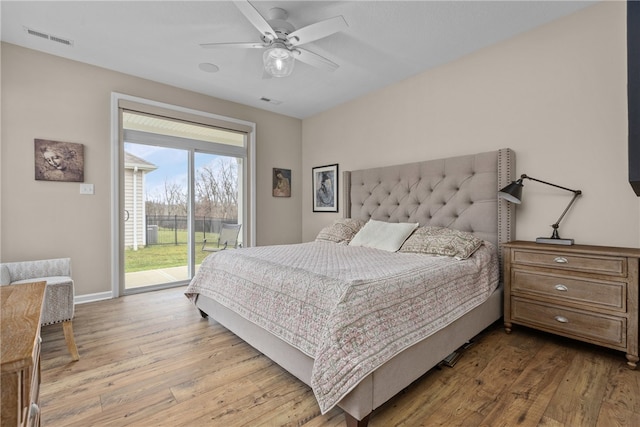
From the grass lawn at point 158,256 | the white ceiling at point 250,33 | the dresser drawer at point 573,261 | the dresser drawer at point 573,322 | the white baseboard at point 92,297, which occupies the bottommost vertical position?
the white baseboard at point 92,297

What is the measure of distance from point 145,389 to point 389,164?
10.5ft

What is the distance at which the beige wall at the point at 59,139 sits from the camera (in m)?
2.77

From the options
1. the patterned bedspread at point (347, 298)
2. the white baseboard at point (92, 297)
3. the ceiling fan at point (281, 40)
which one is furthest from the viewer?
the white baseboard at point (92, 297)

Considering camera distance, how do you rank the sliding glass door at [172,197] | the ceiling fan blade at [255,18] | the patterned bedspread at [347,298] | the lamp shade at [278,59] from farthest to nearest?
the sliding glass door at [172,197], the lamp shade at [278,59], the ceiling fan blade at [255,18], the patterned bedspread at [347,298]

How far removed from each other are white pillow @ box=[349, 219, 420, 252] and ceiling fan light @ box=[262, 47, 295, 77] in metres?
1.79

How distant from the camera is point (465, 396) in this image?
158 cm

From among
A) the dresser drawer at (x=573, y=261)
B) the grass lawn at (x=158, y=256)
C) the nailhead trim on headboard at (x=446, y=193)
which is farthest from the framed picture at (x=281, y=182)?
the dresser drawer at (x=573, y=261)

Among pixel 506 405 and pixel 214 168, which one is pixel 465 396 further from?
pixel 214 168

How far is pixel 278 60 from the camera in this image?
2.30 metres

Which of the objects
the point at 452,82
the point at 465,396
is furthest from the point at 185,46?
the point at 465,396

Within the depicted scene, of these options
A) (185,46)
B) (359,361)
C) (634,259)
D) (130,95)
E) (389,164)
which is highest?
(185,46)

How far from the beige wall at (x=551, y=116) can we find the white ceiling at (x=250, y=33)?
0.56 feet

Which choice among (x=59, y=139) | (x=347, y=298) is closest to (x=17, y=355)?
(x=347, y=298)

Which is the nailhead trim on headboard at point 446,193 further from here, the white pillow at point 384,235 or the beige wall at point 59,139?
the beige wall at point 59,139
